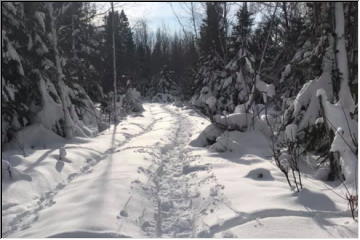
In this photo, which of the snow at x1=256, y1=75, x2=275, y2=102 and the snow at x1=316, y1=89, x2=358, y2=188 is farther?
the snow at x1=256, y1=75, x2=275, y2=102

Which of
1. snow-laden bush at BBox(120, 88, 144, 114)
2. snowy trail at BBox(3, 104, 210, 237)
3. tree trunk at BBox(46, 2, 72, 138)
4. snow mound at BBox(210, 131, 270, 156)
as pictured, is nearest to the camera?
snowy trail at BBox(3, 104, 210, 237)

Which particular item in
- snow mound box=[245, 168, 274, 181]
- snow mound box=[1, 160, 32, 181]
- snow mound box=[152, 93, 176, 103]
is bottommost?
snow mound box=[245, 168, 274, 181]

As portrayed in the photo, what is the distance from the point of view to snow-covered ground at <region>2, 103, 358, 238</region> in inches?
185

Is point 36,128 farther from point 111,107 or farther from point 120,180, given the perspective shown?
point 111,107

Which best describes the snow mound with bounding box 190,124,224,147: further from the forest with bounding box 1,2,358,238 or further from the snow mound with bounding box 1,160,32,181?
the snow mound with bounding box 1,160,32,181

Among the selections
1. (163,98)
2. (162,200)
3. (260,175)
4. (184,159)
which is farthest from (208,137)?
(163,98)

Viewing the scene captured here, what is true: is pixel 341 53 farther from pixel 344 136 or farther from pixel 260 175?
pixel 260 175

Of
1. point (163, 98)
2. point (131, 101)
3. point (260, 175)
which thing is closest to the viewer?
point (260, 175)

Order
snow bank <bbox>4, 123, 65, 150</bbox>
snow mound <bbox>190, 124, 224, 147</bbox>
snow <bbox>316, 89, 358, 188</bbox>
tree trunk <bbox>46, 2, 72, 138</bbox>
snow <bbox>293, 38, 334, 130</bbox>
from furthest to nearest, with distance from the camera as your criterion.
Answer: tree trunk <bbox>46, 2, 72, 138</bbox> < snow mound <bbox>190, 124, 224, 147</bbox> < snow bank <bbox>4, 123, 65, 150</bbox> < snow <bbox>293, 38, 334, 130</bbox> < snow <bbox>316, 89, 358, 188</bbox>

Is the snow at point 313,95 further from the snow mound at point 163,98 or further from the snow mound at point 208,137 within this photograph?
the snow mound at point 163,98

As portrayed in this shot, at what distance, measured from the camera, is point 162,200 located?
6242 mm

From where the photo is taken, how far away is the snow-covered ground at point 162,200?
4.70 m

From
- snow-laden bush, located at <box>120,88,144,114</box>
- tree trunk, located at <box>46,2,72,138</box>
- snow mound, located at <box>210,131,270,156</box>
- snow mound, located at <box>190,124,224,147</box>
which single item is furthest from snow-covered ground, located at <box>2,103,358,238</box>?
snow-laden bush, located at <box>120,88,144,114</box>

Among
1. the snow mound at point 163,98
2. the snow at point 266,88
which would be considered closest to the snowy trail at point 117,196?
the snow at point 266,88
